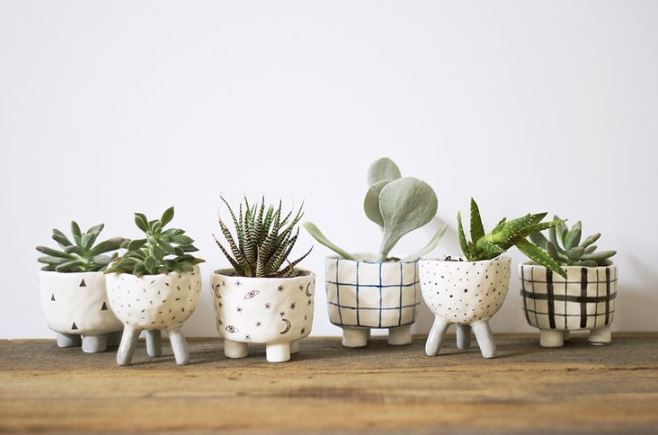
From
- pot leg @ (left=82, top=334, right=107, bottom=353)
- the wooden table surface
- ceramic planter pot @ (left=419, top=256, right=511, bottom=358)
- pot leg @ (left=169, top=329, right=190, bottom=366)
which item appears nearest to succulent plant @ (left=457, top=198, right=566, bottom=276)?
ceramic planter pot @ (left=419, top=256, right=511, bottom=358)

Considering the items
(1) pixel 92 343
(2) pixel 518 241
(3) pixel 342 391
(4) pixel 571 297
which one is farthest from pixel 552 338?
(1) pixel 92 343

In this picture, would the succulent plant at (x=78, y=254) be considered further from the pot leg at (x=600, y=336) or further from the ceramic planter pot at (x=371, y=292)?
the pot leg at (x=600, y=336)

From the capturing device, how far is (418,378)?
0.73 meters

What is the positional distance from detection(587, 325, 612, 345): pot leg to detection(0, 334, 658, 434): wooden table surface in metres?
0.02

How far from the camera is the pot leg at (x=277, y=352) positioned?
0.81 meters

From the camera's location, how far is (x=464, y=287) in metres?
0.80

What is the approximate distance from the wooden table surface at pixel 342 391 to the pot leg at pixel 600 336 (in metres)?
0.02

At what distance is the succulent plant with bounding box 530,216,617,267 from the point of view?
34.8 inches

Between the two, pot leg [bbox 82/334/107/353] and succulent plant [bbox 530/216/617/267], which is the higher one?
succulent plant [bbox 530/216/617/267]

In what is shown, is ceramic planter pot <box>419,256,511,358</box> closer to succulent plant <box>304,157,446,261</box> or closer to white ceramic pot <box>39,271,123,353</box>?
succulent plant <box>304,157,446,261</box>

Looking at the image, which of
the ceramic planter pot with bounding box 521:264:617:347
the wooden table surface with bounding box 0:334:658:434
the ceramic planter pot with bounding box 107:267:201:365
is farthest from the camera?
the ceramic planter pot with bounding box 521:264:617:347

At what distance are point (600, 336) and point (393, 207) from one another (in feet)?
1.04

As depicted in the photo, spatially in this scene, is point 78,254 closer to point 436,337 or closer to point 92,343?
point 92,343

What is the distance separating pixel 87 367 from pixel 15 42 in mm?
468
